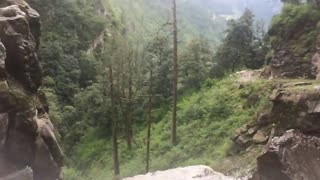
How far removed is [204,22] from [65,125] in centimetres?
14398

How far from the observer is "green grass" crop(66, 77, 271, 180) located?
2852 cm

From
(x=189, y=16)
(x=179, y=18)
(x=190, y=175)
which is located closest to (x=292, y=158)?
(x=190, y=175)

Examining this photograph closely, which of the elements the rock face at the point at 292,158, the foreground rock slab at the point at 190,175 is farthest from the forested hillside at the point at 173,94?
the foreground rock slab at the point at 190,175

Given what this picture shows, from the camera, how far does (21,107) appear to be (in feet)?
46.4

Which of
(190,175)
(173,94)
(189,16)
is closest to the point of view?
(190,175)

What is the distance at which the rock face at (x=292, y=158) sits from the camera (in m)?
13.8

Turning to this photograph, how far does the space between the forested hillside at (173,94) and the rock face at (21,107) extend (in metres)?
3.87

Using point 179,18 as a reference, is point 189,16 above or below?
below

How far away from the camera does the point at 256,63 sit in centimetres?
4778

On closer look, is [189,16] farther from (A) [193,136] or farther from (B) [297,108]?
(B) [297,108]

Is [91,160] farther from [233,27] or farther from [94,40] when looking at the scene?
[94,40]

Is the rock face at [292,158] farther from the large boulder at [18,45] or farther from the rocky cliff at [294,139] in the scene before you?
the large boulder at [18,45]

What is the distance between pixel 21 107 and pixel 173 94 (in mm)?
17926

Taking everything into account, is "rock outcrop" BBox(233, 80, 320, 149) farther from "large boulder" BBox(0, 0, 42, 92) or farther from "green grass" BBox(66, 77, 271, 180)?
"large boulder" BBox(0, 0, 42, 92)
